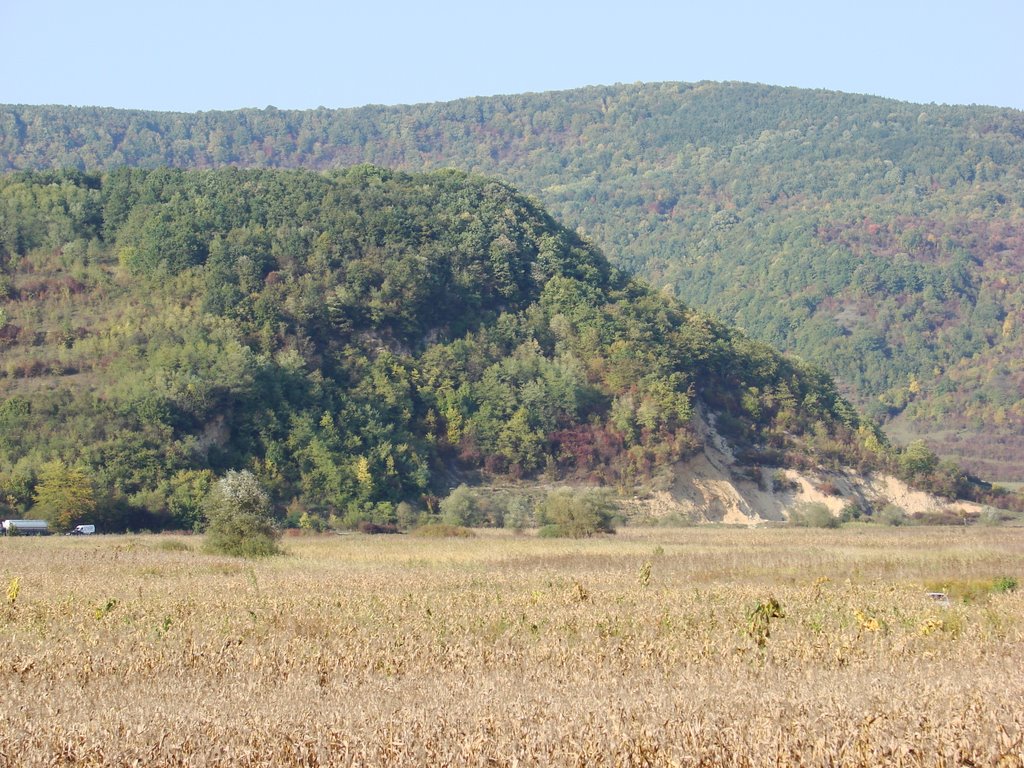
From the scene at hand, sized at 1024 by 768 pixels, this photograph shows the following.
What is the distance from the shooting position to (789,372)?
93.5 m

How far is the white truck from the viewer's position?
2210 inches

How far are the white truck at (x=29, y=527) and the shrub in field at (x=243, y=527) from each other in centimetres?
1567

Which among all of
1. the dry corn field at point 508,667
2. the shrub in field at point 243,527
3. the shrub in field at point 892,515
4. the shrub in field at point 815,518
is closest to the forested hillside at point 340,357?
the shrub in field at point 892,515

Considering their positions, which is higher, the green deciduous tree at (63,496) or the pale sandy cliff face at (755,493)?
the green deciduous tree at (63,496)

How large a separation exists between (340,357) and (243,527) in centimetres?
3791

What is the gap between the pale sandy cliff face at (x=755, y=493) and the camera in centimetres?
7350

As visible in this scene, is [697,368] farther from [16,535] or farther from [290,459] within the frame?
[16,535]

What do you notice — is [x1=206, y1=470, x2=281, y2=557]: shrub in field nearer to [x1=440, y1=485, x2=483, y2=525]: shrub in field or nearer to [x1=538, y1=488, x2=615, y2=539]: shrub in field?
[x1=538, y1=488, x2=615, y2=539]: shrub in field

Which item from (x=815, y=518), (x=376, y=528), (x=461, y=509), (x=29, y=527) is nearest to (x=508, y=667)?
(x=29, y=527)

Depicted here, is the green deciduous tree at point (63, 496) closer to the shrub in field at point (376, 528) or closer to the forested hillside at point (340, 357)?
the forested hillside at point (340, 357)

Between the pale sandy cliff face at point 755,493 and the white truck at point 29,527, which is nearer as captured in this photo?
the white truck at point 29,527

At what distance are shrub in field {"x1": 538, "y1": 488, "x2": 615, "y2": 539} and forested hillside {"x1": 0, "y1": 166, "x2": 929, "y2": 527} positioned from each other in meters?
10.4

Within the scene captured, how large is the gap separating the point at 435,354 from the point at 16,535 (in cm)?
3243

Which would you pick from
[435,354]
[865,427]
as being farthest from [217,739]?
[865,427]
